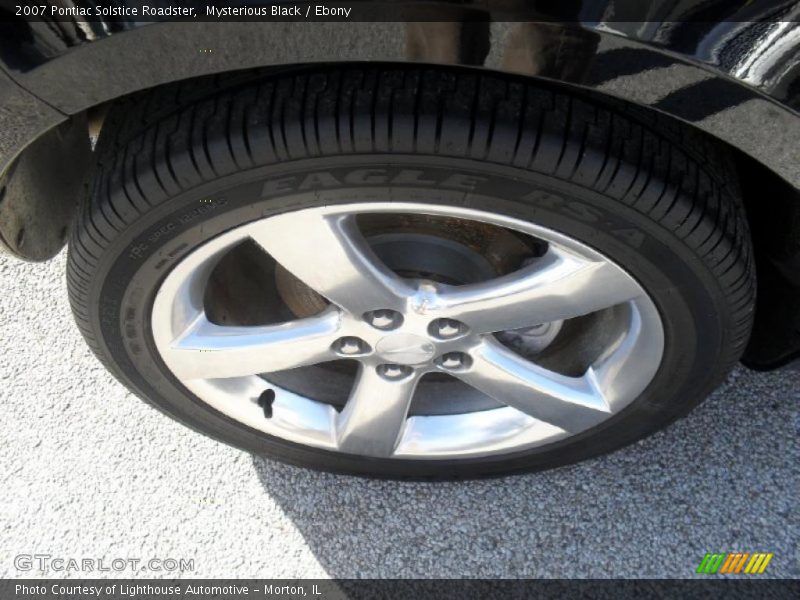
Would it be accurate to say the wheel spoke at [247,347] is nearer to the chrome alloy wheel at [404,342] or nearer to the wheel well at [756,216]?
the chrome alloy wheel at [404,342]

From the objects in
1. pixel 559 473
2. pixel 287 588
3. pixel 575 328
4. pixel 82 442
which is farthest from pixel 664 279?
pixel 82 442

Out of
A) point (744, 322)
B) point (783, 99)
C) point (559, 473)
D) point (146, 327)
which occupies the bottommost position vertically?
point (559, 473)

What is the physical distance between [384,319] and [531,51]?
647 millimetres

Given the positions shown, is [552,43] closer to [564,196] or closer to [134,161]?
[564,196]

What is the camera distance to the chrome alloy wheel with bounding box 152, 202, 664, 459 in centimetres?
139

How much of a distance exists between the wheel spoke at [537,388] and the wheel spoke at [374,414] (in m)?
0.14

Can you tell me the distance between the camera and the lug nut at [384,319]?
1527mm

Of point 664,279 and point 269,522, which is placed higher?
point 664,279

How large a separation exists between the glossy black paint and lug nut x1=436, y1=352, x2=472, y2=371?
2.31 feet

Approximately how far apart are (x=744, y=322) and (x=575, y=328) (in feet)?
1.48

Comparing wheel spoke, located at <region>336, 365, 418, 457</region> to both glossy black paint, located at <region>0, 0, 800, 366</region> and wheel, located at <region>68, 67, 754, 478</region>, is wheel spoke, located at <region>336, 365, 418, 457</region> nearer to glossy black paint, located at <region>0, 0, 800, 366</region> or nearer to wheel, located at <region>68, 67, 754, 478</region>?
wheel, located at <region>68, 67, 754, 478</region>

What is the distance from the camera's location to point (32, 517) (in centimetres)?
190

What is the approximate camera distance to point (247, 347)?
63.9 inches
